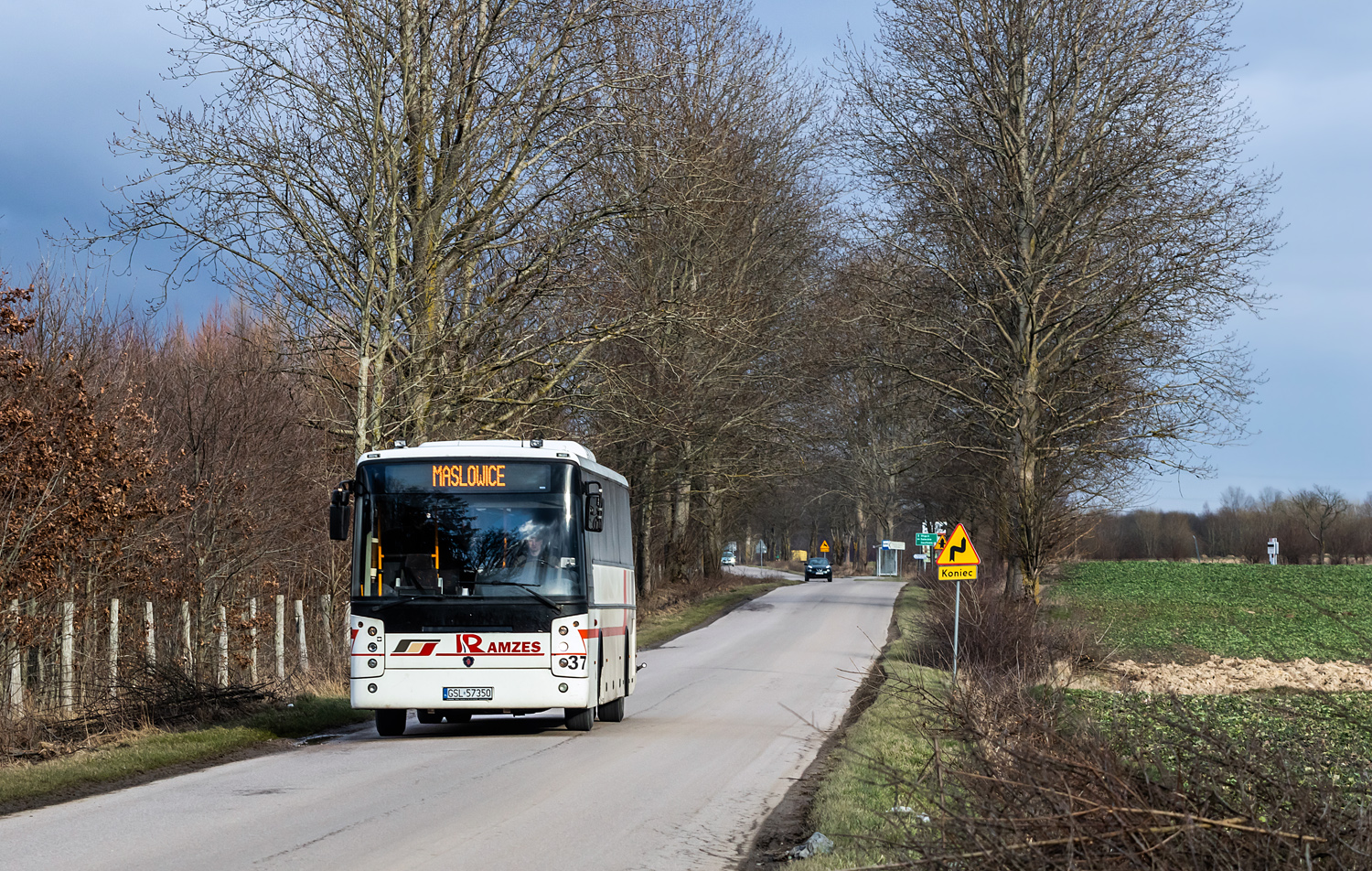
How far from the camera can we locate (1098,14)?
32.0 metres

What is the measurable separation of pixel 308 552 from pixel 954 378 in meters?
17.7

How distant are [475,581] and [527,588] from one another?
0.58 m

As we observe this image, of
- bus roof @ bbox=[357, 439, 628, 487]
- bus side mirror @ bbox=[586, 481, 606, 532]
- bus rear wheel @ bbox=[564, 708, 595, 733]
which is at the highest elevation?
bus roof @ bbox=[357, 439, 628, 487]

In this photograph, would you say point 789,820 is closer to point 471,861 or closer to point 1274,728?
point 471,861

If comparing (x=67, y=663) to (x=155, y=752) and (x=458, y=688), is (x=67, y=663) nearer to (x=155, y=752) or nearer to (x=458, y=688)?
(x=155, y=752)

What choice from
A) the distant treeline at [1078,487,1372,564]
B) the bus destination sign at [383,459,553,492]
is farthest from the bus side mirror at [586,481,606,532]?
the distant treeline at [1078,487,1372,564]

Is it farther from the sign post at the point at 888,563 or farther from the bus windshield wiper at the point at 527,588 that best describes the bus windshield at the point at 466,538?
the sign post at the point at 888,563

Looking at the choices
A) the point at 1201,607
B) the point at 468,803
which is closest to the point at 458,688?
the point at 468,803

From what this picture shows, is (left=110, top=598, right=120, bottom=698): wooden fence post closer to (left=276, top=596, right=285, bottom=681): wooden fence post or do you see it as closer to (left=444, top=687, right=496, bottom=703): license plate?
(left=276, top=596, right=285, bottom=681): wooden fence post

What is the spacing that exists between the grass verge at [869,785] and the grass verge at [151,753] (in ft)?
18.8

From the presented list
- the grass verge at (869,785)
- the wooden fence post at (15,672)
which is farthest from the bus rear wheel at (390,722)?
the grass verge at (869,785)

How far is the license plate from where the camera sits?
46.7 ft

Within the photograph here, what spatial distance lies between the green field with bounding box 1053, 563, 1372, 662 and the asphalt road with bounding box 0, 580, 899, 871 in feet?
24.1

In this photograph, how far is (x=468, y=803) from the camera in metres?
9.90
